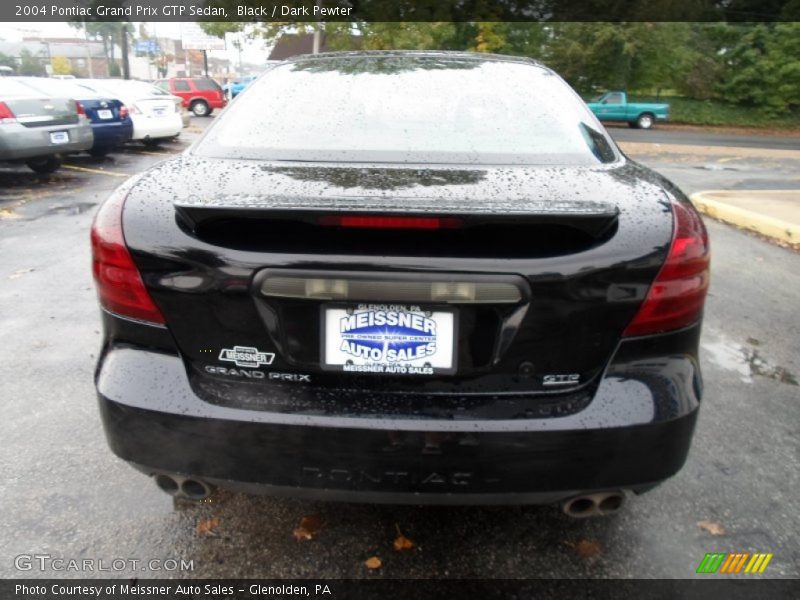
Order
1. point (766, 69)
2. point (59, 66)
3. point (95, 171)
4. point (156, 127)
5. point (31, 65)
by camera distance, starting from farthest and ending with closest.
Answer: point (59, 66) < point (31, 65) < point (766, 69) < point (156, 127) < point (95, 171)

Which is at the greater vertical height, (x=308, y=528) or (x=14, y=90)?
(x=14, y=90)

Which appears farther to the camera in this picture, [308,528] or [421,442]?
[308,528]

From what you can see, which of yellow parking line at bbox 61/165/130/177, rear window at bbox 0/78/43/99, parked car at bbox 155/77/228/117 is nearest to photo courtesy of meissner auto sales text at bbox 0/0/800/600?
rear window at bbox 0/78/43/99

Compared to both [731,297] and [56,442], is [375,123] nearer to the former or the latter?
[56,442]

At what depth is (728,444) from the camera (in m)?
2.94

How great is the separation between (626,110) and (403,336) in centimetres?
2811

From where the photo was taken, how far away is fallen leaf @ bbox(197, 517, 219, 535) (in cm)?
235

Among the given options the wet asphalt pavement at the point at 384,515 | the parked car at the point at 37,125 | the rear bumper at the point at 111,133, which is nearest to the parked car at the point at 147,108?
the rear bumper at the point at 111,133

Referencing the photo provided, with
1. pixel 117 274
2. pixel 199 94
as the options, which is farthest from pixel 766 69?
pixel 117 274

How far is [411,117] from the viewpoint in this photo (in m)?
2.48

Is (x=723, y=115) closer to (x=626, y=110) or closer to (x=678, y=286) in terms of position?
(x=626, y=110)

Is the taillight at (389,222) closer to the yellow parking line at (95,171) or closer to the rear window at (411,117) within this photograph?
the rear window at (411,117)

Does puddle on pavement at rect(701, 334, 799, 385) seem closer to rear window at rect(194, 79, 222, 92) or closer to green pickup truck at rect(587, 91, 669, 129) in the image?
Result: green pickup truck at rect(587, 91, 669, 129)

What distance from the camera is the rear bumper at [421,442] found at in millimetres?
1755
